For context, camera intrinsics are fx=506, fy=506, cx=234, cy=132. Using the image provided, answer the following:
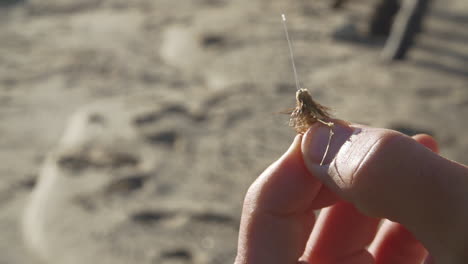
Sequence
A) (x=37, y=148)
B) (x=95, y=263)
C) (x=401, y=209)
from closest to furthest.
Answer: (x=401, y=209) → (x=95, y=263) → (x=37, y=148)

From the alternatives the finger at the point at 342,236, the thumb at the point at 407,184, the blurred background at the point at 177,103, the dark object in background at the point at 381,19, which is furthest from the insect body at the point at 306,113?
the dark object in background at the point at 381,19

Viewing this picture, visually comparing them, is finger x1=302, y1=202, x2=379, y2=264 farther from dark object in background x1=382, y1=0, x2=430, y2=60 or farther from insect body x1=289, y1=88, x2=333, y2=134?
dark object in background x1=382, y1=0, x2=430, y2=60

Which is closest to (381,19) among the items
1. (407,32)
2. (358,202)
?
(407,32)

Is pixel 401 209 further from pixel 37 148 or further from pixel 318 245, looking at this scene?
pixel 37 148

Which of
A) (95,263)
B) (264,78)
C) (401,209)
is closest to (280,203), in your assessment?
(401,209)

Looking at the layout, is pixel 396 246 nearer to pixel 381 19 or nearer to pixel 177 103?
pixel 177 103

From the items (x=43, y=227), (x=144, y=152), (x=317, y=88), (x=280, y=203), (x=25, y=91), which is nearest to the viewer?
(x=280, y=203)
